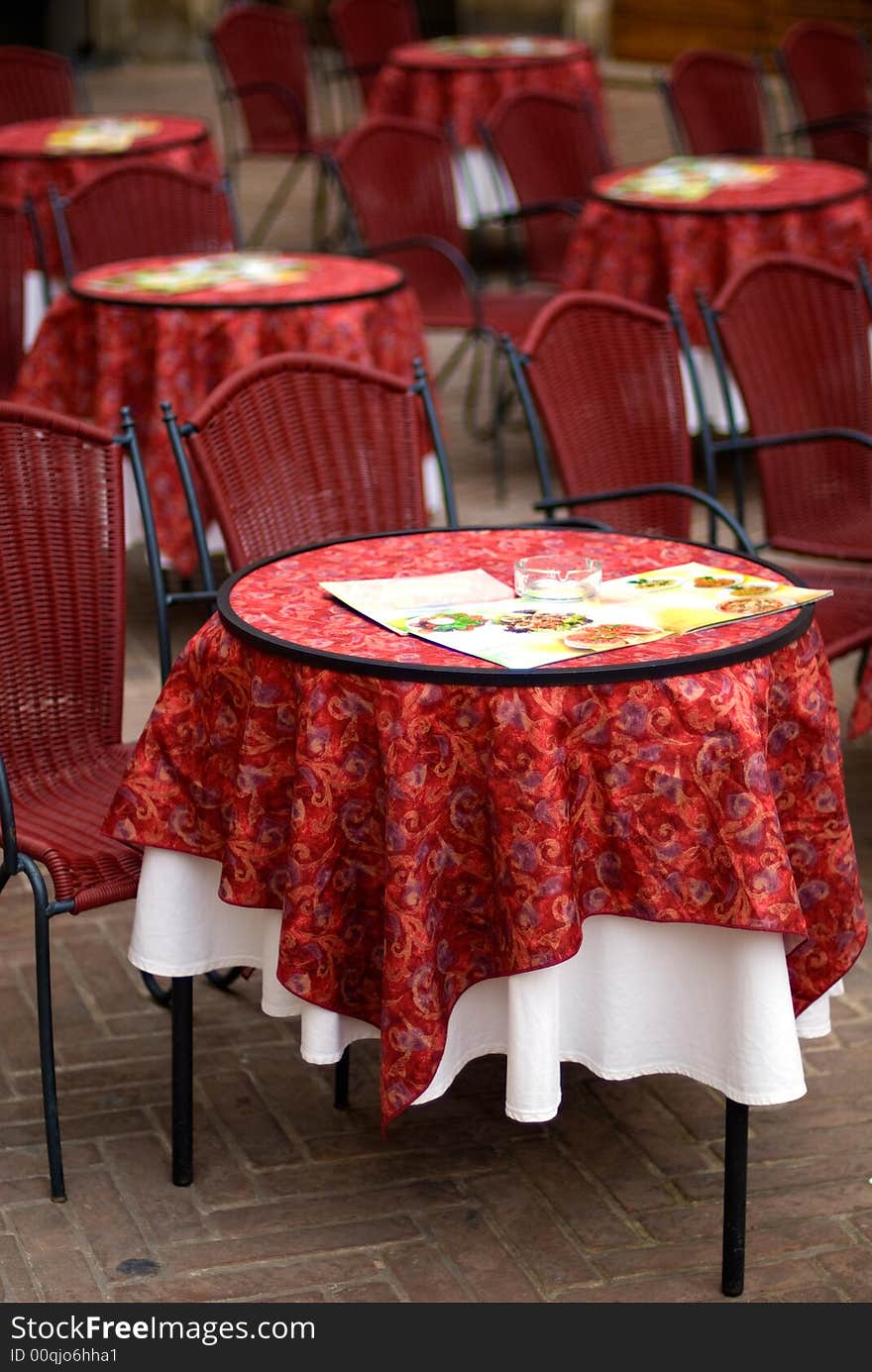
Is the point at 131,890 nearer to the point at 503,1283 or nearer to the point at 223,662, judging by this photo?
the point at 223,662

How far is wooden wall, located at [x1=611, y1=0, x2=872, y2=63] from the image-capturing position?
15.0m

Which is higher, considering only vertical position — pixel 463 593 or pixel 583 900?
pixel 463 593

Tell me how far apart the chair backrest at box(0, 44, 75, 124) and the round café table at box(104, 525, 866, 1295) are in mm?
6973

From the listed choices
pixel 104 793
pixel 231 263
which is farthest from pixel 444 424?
pixel 104 793

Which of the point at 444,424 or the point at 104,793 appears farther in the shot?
the point at 444,424

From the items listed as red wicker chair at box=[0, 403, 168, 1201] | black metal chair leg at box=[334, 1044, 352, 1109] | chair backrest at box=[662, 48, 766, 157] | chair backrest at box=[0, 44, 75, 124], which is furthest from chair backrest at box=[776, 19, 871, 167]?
black metal chair leg at box=[334, 1044, 352, 1109]

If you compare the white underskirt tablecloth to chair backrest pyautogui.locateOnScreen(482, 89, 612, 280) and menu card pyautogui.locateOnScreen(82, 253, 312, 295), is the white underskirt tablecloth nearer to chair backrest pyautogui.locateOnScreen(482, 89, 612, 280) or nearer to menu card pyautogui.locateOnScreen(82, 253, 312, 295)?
menu card pyautogui.locateOnScreen(82, 253, 312, 295)

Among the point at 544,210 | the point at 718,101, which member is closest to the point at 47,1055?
the point at 544,210

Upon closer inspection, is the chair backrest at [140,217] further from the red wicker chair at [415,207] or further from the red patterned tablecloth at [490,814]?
the red patterned tablecloth at [490,814]

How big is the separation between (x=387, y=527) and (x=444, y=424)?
381cm

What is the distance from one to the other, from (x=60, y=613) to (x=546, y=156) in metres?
5.13

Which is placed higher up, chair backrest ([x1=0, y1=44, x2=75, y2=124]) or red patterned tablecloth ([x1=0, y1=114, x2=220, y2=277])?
chair backrest ([x1=0, y1=44, x2=75, y2=124])

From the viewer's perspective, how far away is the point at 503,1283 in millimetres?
2854

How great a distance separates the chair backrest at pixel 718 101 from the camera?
29.7 ft
